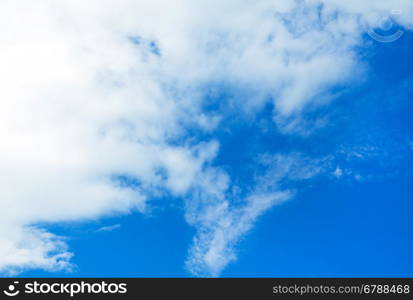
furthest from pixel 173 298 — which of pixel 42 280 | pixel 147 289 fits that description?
pixel 42 280

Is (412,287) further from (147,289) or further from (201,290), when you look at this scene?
(147,289)

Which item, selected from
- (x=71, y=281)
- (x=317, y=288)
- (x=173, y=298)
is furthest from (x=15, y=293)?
(x=317, y=288)

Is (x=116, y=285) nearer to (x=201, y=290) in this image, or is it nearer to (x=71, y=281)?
(x=71, y=281)

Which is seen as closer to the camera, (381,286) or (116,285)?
(116,285)

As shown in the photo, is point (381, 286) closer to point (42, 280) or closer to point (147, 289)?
point (147, 289)

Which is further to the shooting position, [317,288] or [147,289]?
[317,288]

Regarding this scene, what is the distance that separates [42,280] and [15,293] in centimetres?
202

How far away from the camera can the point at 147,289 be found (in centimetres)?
2366

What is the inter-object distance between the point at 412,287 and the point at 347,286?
15.5 feet

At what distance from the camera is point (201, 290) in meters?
23.1

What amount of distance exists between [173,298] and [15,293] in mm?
10647

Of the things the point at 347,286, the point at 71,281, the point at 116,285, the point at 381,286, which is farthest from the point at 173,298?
the point at 381,286

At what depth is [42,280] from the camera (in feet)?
78.2

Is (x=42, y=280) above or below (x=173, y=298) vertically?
above
